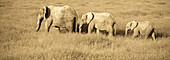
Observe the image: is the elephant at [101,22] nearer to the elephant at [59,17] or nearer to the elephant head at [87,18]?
the elephant head at [87,18]

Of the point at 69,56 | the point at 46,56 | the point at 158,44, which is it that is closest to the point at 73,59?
the point at 69,56

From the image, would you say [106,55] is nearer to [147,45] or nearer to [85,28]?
[147,45]

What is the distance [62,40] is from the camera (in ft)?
18.6

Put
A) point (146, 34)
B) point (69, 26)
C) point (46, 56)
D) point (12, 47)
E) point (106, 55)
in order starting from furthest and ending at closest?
point (69, 26) → point (146, 34) → point (12, 47) → point (106, 55) → point (46, 56)

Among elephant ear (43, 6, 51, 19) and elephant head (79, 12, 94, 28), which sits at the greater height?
elephant ear (43, 6, 51, 19)

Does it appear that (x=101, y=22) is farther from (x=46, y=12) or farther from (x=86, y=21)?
(x=46, y=12)

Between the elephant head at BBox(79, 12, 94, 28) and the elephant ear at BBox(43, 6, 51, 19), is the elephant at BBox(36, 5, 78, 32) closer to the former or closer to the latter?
the elephant ear at BBox(43, 6, 51, 19)

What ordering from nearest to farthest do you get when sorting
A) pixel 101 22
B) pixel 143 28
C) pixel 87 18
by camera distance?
pixel 143 28 < pixel 101 22 < pixel 87 18

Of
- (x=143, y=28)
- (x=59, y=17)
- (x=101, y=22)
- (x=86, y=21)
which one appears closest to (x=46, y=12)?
(x=59, y=17)

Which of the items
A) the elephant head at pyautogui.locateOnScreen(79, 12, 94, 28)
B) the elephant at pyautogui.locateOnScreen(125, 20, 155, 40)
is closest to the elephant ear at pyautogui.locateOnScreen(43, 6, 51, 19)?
the elephant head at pyautogui.locateOnScreen(79, 12, 94, 28)

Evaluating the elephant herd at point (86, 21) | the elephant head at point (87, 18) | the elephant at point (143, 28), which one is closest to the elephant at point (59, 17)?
the elephant herd at point (86, 21)

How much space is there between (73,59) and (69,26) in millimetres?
3298

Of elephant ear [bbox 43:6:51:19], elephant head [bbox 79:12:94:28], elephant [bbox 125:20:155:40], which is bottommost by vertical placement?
elephant [bbox 125:20:155:40]

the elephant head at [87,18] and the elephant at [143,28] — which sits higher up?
the elephant head at [87,18]
